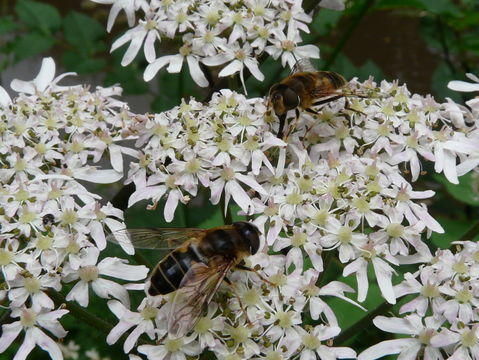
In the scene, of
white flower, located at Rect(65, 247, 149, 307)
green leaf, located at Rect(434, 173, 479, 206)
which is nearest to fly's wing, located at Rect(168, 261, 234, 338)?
white flower, located at Rect(65, 247, 149, 307)

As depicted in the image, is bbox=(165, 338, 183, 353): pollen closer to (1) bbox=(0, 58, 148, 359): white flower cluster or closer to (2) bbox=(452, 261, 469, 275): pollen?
(1) bbox=(0, 58, 148, 359): white flower cluster

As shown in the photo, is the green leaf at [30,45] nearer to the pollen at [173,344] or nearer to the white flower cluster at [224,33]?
the white flower cluster at [224,33]

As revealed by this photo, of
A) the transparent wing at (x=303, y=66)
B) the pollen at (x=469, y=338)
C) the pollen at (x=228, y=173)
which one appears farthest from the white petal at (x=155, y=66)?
the pollen at (x=469, y=338)

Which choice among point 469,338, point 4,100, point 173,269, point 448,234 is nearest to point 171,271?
point 173,269

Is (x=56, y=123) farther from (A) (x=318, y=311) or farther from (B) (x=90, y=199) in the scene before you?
(A) (x=318, y=311)

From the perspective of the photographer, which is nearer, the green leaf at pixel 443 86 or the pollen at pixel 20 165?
the pollen at pixel 20 165

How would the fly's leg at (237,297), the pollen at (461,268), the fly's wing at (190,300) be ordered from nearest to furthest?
the fly's wing at (190,300) < the fly's leg at (237,297) < the pollen at (461,268)

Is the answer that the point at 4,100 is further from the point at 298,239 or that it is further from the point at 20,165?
the point at 298,239
